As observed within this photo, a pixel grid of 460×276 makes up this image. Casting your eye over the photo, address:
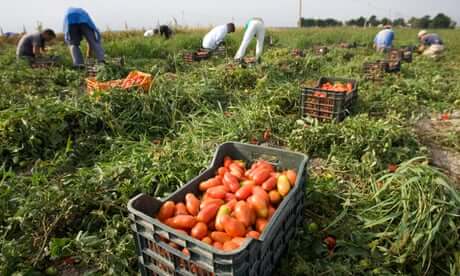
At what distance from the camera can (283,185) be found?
1434 mm

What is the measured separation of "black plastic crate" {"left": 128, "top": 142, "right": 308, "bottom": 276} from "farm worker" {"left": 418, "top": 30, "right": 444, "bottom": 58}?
9262 mm

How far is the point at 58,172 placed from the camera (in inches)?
90.6

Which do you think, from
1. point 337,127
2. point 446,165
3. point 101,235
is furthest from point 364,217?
point 101,235

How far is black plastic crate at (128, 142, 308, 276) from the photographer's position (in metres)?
1.00

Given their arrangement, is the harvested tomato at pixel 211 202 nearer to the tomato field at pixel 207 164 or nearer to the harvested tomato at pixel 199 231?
the harvested tomato at pixel 199 231

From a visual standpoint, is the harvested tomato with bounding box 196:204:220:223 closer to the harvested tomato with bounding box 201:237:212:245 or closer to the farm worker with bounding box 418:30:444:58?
the harvested tomato with bounding box 201:237:212:245

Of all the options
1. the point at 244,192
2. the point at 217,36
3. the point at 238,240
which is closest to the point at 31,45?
the point at 217,36

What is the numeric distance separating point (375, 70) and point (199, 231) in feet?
16.2

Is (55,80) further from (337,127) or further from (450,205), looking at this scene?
(450,205)

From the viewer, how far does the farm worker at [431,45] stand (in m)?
8.53

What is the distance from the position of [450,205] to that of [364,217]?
0.44 metres

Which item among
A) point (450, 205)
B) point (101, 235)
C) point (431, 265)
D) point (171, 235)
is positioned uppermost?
point (171, 235)

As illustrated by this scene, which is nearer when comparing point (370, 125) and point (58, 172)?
point (58, 172)

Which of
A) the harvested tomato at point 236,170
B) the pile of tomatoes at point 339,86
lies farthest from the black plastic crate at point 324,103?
the harvested tomato at point 236,170
